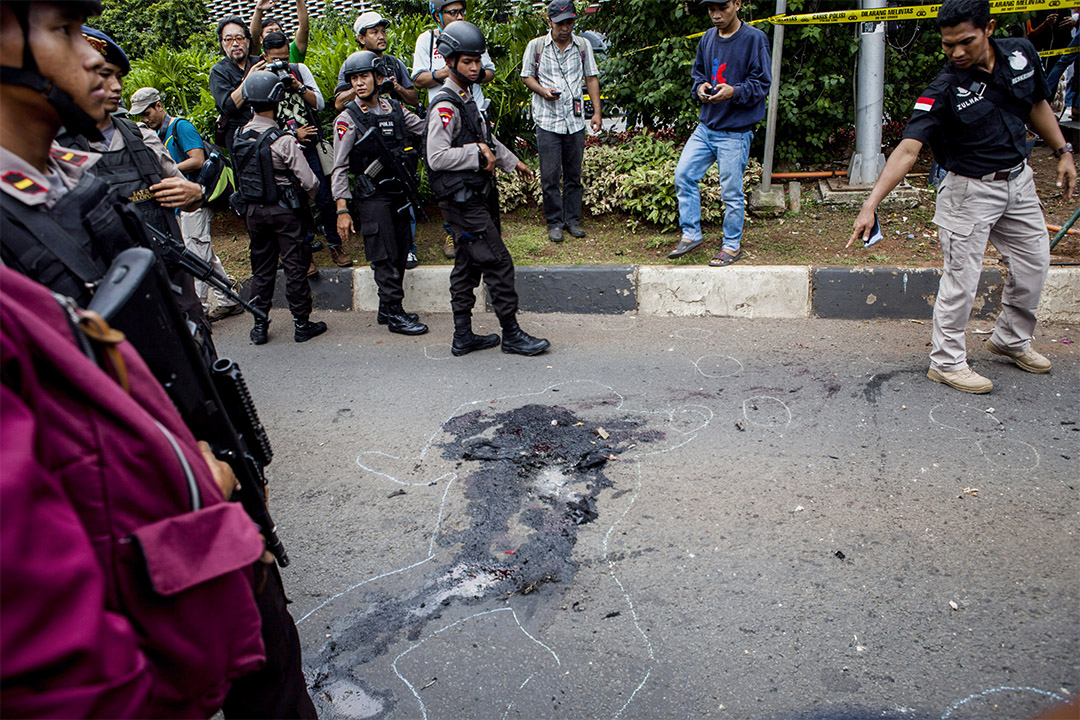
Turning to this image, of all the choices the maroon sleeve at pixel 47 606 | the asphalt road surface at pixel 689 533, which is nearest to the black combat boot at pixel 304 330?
the asphalt road surface at pixel 689 533

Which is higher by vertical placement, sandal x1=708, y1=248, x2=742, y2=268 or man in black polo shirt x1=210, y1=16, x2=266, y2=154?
man in black polo shirt x1=210, y1=16, x2=266, y2=154

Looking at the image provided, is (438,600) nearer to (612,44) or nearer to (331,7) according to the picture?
(612,44)

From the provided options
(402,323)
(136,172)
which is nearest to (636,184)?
(402,323)

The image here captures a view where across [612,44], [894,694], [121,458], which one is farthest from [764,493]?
[612,44]

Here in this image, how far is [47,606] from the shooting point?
0.95 meters

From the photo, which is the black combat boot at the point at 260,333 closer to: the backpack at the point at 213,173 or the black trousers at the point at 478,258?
the backpack at the point at 213,173

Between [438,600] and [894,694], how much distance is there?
4.76 feet

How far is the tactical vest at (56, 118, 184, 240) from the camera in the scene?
3715 mm

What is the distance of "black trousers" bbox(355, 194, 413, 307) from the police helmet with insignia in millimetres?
3821

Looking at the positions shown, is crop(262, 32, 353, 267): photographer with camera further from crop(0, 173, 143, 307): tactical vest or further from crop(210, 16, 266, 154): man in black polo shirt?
crop(0, 173, 143, 307): tactical vest

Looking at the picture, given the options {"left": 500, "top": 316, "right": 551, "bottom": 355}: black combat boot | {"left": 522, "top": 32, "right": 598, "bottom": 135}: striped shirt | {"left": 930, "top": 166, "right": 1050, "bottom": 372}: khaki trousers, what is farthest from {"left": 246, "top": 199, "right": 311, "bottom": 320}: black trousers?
{"left": 930, "top": 166, "right": 1050, "bottom": 372}: khaki trousers

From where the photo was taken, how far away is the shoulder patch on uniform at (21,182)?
5.03 ft

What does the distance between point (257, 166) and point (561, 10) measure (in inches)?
101

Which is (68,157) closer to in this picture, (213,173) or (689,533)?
(689,533)
